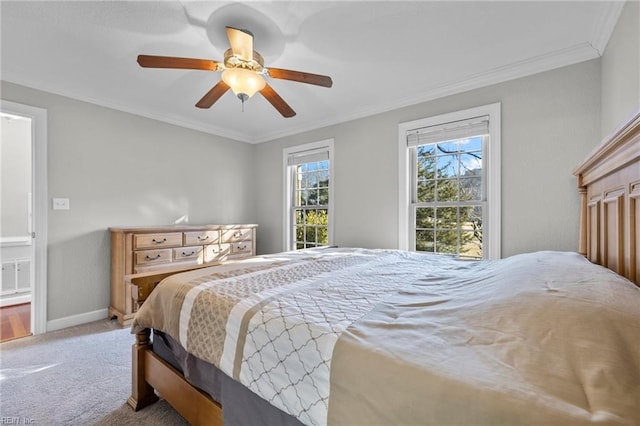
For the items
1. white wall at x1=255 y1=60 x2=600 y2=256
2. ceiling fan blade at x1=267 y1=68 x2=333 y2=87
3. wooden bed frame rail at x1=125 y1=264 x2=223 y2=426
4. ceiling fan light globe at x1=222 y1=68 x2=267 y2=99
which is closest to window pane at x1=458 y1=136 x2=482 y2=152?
white wall at x1=255 y1=60 x2=600 y2=256

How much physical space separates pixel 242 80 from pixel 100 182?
7.66 ft

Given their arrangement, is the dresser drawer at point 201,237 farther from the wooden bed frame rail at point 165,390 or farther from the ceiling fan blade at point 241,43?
the ceiling fan blade at point 241,43

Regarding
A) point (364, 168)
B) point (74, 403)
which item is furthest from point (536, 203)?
point (74, 403)

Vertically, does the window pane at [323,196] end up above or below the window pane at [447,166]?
below

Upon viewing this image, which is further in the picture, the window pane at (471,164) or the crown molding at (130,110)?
the window pane at (471,164)

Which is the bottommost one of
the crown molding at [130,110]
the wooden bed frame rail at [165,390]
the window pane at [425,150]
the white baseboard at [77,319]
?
the white baseboard at [77,319]

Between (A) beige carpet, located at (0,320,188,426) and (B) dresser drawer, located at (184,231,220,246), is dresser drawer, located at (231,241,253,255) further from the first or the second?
(A) beige carpet, located at (0,320,188,426)

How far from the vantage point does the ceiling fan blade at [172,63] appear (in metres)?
1.70

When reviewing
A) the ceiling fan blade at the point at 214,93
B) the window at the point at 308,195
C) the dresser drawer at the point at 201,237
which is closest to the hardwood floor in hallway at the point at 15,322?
the dresser drawer at the point at 201,237

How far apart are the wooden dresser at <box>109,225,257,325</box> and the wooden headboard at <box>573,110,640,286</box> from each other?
3.15 metres

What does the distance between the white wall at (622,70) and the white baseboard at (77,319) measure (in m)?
4.57

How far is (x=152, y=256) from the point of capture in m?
3.05

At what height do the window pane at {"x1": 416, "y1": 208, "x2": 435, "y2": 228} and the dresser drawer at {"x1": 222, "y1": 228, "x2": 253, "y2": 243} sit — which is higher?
the window pane at {"x1": 416, "y1": 208, "x2": 435, "y2": 228}

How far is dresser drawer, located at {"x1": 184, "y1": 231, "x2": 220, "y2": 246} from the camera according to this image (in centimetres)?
336
